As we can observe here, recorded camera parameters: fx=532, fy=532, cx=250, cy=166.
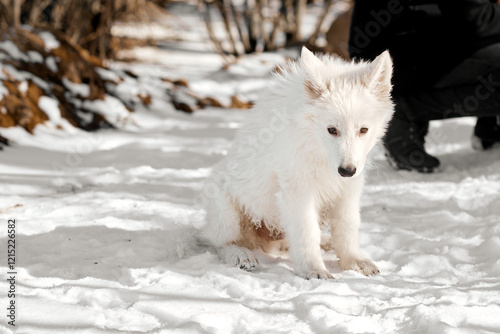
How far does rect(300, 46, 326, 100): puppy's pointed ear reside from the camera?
2.87 meters

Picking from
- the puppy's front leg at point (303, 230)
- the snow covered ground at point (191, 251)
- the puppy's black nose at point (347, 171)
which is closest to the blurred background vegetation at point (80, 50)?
the snow covered ground at point (191, 251)

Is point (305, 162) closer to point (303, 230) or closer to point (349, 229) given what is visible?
point (303, 230)

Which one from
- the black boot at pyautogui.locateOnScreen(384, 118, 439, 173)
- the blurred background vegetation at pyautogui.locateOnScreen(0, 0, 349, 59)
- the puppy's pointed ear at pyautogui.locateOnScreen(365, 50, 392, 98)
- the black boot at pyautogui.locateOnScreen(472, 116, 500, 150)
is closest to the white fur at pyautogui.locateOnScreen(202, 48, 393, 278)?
the puppy's pointed ear at pyautogui.locateOnScreen(365, 50, 392, 98)

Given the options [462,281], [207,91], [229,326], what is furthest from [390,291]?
[207,91]

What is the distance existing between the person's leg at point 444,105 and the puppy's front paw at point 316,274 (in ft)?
7.99

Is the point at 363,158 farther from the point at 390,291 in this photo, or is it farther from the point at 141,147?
the point at 141,147

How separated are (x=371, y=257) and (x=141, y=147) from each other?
3.30 meters

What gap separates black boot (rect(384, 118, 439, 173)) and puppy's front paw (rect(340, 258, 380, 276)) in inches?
85.5

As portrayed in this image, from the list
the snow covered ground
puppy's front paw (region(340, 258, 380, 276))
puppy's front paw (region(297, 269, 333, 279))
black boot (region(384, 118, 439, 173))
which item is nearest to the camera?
the snow covered ground

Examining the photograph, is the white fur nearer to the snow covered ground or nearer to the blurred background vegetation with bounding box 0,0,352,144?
the snow covered ground

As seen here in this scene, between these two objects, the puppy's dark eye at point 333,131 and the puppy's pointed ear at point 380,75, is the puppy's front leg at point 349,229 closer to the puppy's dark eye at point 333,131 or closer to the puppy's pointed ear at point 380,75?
the puppy's dark eye at point 333,131

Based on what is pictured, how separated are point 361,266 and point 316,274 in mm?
337

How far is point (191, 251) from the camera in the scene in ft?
11.1

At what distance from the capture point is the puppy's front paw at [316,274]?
2.99 m
